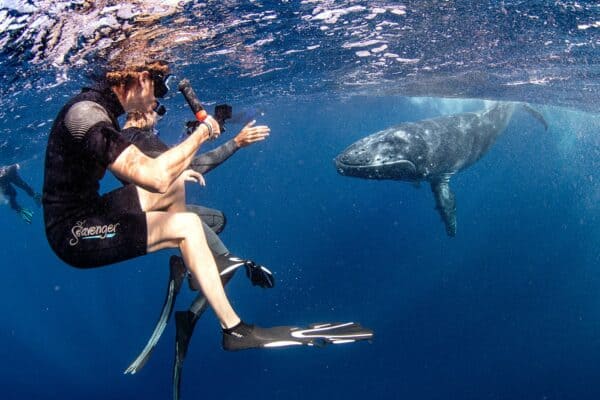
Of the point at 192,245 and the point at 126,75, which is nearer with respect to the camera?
the point at 192,245

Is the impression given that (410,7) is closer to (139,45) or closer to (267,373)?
(139,45)

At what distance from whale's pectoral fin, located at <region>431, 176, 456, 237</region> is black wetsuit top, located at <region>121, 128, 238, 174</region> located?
735cm

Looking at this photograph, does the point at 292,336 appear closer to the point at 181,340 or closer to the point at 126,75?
the point at 181,340

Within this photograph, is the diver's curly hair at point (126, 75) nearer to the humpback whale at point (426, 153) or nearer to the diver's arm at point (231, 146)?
the diver's arm at point (231, 146)

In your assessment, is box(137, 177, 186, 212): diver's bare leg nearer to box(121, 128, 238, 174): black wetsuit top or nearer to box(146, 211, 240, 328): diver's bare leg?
box(121, 128, 238, 174): black wetsuit top

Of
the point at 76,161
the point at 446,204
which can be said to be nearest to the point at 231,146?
the point at 76,161

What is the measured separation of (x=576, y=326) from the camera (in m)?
26.0

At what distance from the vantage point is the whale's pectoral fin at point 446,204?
1080 cm

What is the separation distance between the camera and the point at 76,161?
363cm

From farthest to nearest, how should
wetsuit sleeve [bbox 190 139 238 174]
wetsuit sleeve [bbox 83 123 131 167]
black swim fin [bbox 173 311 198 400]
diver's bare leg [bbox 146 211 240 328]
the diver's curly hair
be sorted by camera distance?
wetsuit sleeve [bbox 190 139 238 174]
black swim fin [bbox 173 311 198 400]
the diver's curly hair
diver's bare leg [bbox 146 211 240 328]
wetsuit sleeve [bbox 83 123 131 167]

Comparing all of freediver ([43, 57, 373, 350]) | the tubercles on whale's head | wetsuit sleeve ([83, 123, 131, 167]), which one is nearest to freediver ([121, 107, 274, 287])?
freediver ([43, 57, 373, 350])

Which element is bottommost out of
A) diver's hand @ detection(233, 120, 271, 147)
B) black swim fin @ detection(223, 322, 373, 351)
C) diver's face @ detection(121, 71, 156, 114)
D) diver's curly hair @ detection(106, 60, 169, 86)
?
black swim fin @ detection(223, 322, 373, 351)

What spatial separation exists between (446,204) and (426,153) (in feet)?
5.24

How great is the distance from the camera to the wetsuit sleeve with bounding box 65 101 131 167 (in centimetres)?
330
